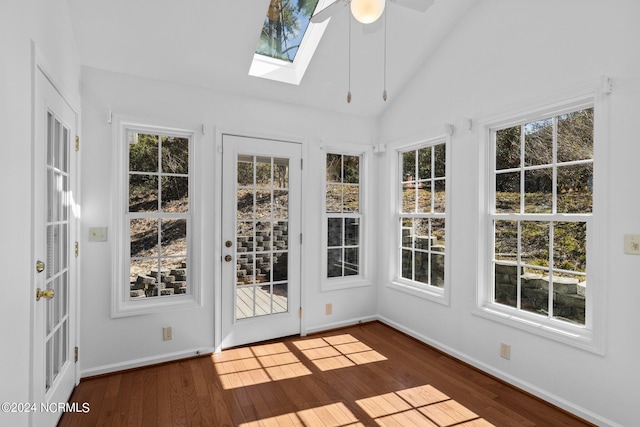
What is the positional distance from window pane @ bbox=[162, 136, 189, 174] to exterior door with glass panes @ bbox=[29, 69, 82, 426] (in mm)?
707

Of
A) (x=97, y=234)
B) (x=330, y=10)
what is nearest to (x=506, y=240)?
(x=330, y=10)

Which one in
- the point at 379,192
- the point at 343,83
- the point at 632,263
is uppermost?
the point at 343,83

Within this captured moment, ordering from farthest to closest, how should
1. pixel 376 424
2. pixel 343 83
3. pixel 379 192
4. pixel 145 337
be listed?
pixel 379 192, pixel 343 83, pixel 145 337, pixel 376 424

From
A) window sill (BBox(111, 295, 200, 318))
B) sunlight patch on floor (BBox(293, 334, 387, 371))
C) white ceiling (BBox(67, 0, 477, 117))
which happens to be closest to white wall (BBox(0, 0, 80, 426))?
white ceiling (BBox(67, 0, 477, 117))

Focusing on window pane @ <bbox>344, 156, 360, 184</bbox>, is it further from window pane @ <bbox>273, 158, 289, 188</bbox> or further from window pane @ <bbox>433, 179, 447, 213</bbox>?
window pane @ <bbox>433, 179, 447, 213</bbox>

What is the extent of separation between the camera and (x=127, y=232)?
292cm

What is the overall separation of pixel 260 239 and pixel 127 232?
120cm

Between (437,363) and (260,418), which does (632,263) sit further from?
(260,418)

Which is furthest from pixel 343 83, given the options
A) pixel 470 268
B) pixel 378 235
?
pixel 470 268

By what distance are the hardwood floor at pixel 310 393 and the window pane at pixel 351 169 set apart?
6.30 feet

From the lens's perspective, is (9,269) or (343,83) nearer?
(9,269)

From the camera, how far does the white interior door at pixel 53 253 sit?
1.73m

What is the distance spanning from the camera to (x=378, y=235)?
4160mm

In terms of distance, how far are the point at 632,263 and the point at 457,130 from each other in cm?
166
